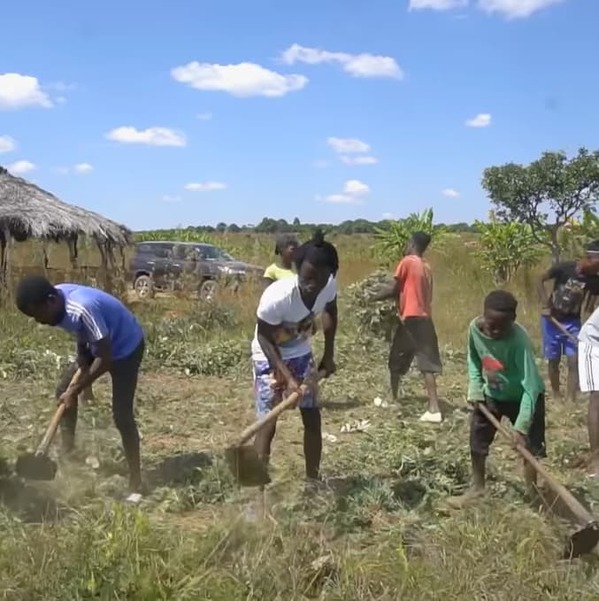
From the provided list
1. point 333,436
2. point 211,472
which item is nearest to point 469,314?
point 333,436

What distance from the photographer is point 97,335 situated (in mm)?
4520

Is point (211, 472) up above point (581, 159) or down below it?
below

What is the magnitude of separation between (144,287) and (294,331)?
1517 centimetres

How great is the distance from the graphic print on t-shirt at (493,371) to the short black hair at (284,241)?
8.51 feet

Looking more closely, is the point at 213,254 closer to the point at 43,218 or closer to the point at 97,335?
the point at 43,218

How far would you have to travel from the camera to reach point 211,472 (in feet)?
16.2

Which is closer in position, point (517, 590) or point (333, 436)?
point (517, 590)

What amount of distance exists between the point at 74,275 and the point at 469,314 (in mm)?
7042

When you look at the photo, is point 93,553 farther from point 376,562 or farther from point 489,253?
point 489,253

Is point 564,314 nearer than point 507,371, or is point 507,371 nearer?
point 507,371

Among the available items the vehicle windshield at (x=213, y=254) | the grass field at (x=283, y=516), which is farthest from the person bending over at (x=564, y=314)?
the vehicle windshield at (x=213, y=254)

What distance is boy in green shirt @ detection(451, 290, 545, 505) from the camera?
165 inches

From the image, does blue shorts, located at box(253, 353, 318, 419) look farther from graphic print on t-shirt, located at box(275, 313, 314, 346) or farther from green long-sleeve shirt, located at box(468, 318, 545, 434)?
green long-sleeve shirt, located at box(468, 318, 545, 434)

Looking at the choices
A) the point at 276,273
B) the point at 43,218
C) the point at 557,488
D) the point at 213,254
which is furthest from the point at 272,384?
the point at 213,254
